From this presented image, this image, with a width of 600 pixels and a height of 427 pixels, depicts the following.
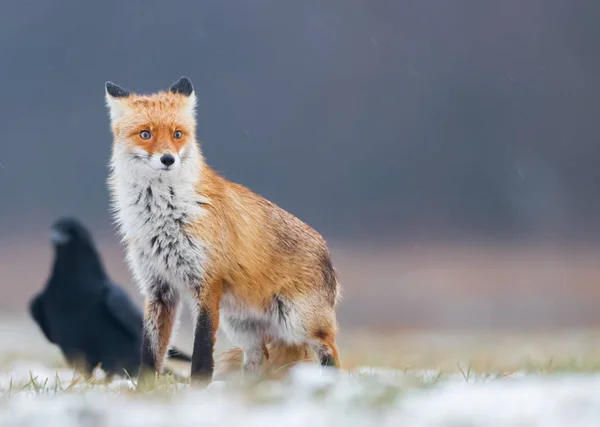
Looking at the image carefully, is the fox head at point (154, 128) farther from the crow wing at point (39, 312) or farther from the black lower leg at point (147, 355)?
the crow wing at point (39, 312)

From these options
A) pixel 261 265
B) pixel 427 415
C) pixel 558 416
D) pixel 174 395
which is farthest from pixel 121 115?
pixel 558 416

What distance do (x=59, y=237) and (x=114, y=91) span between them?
2.91 m

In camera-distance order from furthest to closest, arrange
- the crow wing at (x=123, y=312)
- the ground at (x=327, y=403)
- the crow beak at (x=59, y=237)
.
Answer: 1. the crow beak at (x=59, y=237)
2. the crow wing at (x=123, y=312)
3. the ground at (x=327, y=403)

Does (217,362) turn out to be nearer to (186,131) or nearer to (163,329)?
(163,329)

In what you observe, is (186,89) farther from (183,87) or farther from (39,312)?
(39,312)

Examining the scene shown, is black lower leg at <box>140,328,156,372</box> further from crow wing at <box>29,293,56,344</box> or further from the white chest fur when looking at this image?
crow wing at <box>29,293,56,344</box>

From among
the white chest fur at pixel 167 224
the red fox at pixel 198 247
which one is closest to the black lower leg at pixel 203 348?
the red fox at pixel 198 247

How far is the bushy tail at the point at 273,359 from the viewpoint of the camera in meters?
5.80

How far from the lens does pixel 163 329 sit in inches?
214

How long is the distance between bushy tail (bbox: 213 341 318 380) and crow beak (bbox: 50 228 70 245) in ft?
8.20

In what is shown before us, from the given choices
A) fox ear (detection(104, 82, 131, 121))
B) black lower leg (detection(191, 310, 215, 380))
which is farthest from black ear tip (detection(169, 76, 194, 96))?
black lower leg (detection(191, 310, 215, 380))

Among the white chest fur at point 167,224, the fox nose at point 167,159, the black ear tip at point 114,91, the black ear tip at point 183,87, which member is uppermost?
the black ear tip at point 183,87

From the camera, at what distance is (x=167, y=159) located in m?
4.84

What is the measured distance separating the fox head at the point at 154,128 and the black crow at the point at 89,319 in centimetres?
271
